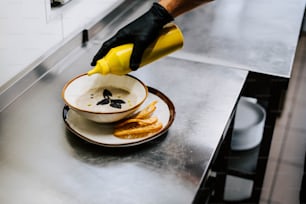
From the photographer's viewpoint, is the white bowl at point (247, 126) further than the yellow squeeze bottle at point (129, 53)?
Yes

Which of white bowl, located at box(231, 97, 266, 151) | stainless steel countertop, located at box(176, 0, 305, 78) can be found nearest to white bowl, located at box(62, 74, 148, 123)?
stainless steel countertop, located at box(176, 0, 305, 78)

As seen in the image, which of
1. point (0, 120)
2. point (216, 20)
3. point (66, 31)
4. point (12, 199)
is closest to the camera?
point (12, 199)

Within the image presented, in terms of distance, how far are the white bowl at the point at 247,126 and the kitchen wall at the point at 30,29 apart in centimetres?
83

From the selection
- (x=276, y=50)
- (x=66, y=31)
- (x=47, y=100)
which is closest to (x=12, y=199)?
(x=47, y=100)

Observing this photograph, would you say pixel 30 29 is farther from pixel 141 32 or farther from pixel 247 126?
pixel 247 126

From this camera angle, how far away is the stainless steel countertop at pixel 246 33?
4.68 ft

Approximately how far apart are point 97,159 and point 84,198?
116 millimetres

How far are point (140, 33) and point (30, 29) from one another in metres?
0.35

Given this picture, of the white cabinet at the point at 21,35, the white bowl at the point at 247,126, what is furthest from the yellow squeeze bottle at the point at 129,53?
the white bowl at the point at 247,126

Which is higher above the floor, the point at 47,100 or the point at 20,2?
the point at 20,2

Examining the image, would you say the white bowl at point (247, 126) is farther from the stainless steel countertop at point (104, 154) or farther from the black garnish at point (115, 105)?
the black garnish at point (115, 105)

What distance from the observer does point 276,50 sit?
1495mm

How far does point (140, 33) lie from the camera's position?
1.05 metres

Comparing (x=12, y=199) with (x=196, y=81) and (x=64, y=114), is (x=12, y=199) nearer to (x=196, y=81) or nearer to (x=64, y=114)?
(x=64, y=114)
